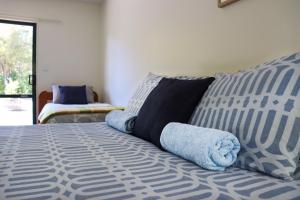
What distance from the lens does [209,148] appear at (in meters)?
0.94

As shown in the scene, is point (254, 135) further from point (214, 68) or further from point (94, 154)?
point (214, 68)

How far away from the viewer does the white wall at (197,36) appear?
1.34 metres

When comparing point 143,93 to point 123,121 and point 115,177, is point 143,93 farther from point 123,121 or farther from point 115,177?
point 115,177

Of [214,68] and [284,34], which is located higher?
[284,34]

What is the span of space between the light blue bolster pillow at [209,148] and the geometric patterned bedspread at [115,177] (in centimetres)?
3

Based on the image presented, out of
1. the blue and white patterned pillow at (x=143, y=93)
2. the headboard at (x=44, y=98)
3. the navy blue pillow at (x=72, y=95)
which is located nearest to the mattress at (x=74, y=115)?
the navy blue pillow at (x=72, y=95)

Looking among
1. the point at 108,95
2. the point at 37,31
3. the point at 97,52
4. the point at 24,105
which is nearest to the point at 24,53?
the point at 37,31

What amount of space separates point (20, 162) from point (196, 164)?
2.18 ft

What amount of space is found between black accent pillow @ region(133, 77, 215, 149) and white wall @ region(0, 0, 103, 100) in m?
3.21

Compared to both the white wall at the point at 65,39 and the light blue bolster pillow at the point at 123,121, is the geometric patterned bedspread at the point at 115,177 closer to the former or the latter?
the light blue bolster pillow at the point at 123,121

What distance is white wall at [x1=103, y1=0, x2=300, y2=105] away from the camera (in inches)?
52.9

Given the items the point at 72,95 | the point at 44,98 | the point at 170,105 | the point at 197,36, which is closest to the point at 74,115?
the point at 72,95

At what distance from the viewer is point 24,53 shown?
13.6 ft

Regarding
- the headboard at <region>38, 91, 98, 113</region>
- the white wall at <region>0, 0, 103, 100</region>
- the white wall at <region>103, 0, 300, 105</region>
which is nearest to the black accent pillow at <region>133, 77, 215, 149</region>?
the white wall at <region>103, 0, 300, 105</region>
